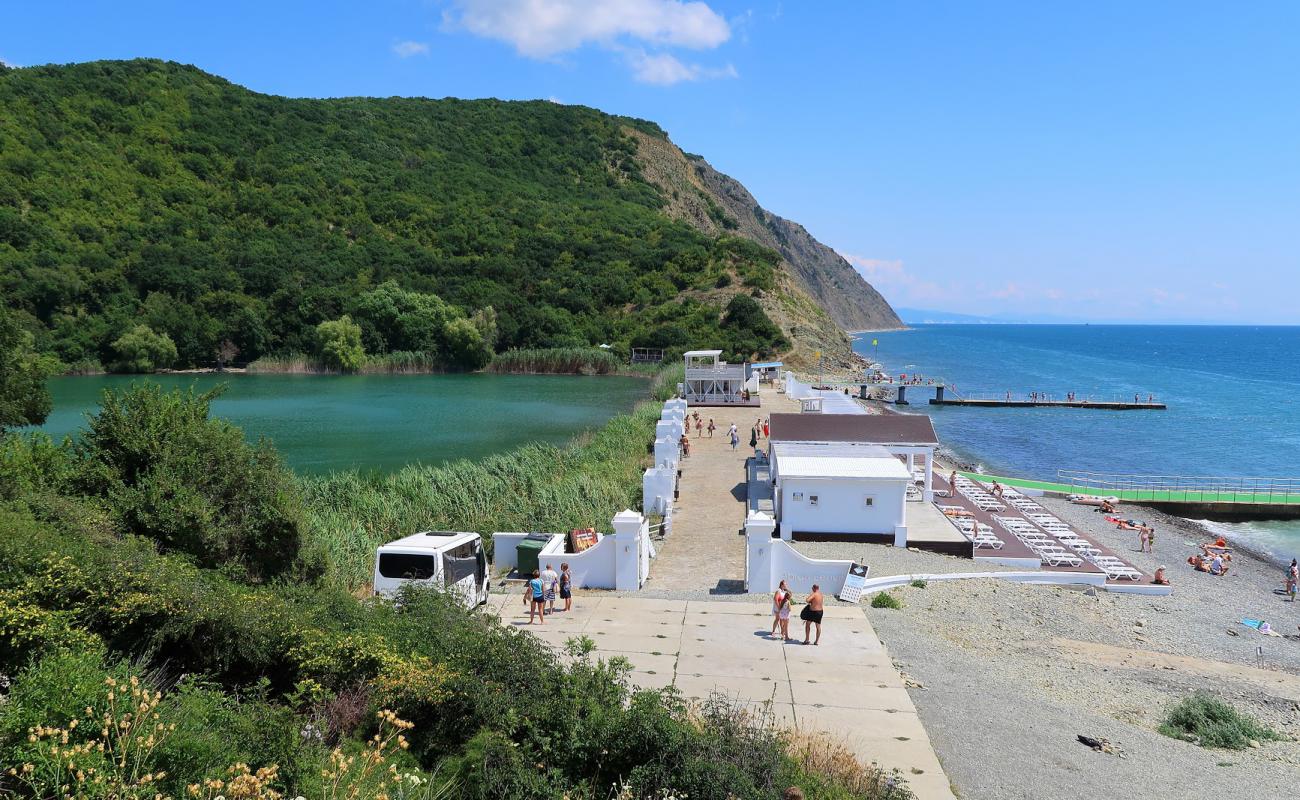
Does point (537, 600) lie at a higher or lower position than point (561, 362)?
lower

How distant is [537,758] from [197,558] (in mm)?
9194

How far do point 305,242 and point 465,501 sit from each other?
7825 cm

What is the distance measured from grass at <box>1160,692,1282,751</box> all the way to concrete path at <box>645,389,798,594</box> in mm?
6933

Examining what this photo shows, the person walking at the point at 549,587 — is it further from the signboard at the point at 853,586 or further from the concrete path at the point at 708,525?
the signboard at the point at 853,586

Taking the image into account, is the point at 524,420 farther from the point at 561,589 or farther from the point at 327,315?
the point at 327,315

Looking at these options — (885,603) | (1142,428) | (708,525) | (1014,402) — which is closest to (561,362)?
(1014,402)

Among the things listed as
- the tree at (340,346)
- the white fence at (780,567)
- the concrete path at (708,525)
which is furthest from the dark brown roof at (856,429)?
the tree at (340,346)

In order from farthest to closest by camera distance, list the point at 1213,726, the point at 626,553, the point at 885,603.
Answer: the point at 626,553, the point at 885,603, the point at 1213,726

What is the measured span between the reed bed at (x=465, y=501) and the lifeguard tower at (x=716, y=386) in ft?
50.6

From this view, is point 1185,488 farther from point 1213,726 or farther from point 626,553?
point 626,553

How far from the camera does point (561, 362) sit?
2940 inches

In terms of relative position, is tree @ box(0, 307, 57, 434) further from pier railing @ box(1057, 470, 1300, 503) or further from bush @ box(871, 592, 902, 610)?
pier railing @ box(1057, 470, 1300, 503)

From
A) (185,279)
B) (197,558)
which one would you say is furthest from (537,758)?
(185,279)

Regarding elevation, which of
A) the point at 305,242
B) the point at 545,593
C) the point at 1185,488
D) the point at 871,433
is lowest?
the point at 1185,488
